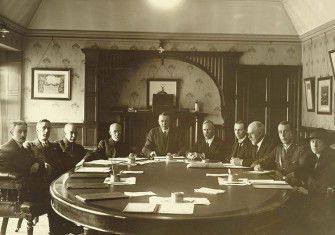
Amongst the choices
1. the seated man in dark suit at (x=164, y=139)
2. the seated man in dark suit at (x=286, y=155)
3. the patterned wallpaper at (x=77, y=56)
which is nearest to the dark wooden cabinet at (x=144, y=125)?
the patterned wallpaper at (x=77, y=56)

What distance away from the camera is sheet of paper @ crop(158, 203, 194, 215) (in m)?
2.70

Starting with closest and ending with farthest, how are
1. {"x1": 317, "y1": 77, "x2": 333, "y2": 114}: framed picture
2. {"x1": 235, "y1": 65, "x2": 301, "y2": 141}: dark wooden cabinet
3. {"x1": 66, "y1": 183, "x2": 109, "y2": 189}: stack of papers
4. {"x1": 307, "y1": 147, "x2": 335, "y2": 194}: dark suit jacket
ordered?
{"x1": 66, "y1": 183, "x2": 109, "y2": 189}: stack of papers, {"x1": 307, "y1": 147, "x2": 335, "y2": 194}: dark suit jacket, {"x1": 317, "y1": 77, "x2": 333, "y2": 114}: framed picture, {"x1": 235, "y1": 65, "x2": 301, "y2": 141}: dark wooden cabinet

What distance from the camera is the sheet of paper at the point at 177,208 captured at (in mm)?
2701

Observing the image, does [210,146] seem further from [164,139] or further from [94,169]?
[94,169]

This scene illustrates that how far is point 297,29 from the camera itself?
8.57 metres

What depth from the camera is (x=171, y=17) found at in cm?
848

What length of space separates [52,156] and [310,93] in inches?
183

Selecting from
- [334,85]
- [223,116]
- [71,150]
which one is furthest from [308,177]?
[223,116]

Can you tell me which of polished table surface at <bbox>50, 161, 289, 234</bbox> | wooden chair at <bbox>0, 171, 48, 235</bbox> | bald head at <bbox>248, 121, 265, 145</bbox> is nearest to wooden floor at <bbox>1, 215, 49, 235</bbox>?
wooden chair at <bbox>0, 171, 48, 235</bbox>

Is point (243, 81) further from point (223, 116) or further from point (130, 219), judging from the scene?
point (130, 219)

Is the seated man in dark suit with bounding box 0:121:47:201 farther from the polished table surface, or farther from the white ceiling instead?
the white ceiling

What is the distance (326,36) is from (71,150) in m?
4.37

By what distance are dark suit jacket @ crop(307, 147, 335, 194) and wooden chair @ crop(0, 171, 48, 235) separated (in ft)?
8.79

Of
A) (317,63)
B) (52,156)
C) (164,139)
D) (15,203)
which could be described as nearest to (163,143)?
(164,139)
